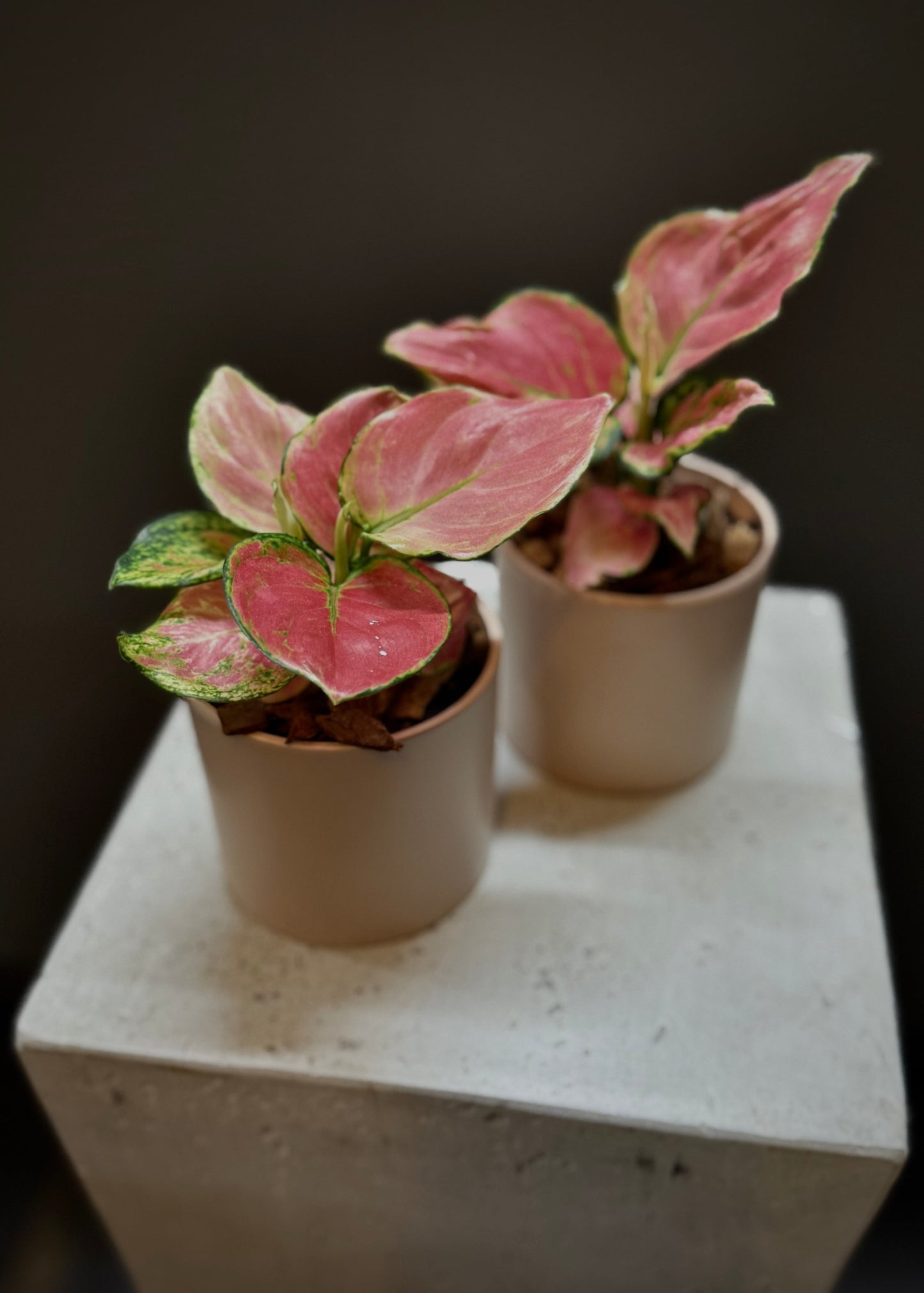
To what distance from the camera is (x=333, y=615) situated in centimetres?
50

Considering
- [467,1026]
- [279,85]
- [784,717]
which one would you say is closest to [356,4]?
[279,85]

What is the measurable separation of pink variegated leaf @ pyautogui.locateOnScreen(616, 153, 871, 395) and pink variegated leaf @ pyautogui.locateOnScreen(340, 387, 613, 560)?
14 cm

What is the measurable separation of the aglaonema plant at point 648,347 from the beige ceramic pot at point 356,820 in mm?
117

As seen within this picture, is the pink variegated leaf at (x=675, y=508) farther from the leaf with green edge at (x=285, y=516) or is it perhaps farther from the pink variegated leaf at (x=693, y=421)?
the leaf with green edge at (x=285, y=516)

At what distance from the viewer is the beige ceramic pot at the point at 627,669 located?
2.18ft

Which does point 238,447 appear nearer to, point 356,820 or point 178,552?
point 178,552

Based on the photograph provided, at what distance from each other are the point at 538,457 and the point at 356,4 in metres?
0.60

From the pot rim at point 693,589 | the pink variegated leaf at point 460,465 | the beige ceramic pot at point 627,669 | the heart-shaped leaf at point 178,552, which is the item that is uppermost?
Result: the pink variegated leaf at point 460,465

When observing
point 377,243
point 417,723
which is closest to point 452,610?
point 417,723

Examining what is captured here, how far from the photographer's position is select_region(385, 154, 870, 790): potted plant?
0.60 m

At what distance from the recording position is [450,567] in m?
0.97

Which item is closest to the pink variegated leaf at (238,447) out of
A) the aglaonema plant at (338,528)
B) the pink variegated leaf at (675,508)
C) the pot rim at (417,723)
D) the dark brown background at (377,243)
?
the aglaonema plant at (338,528)

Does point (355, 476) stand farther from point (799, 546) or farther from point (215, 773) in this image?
point (799, 546)

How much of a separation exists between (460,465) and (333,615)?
0.34 ft
